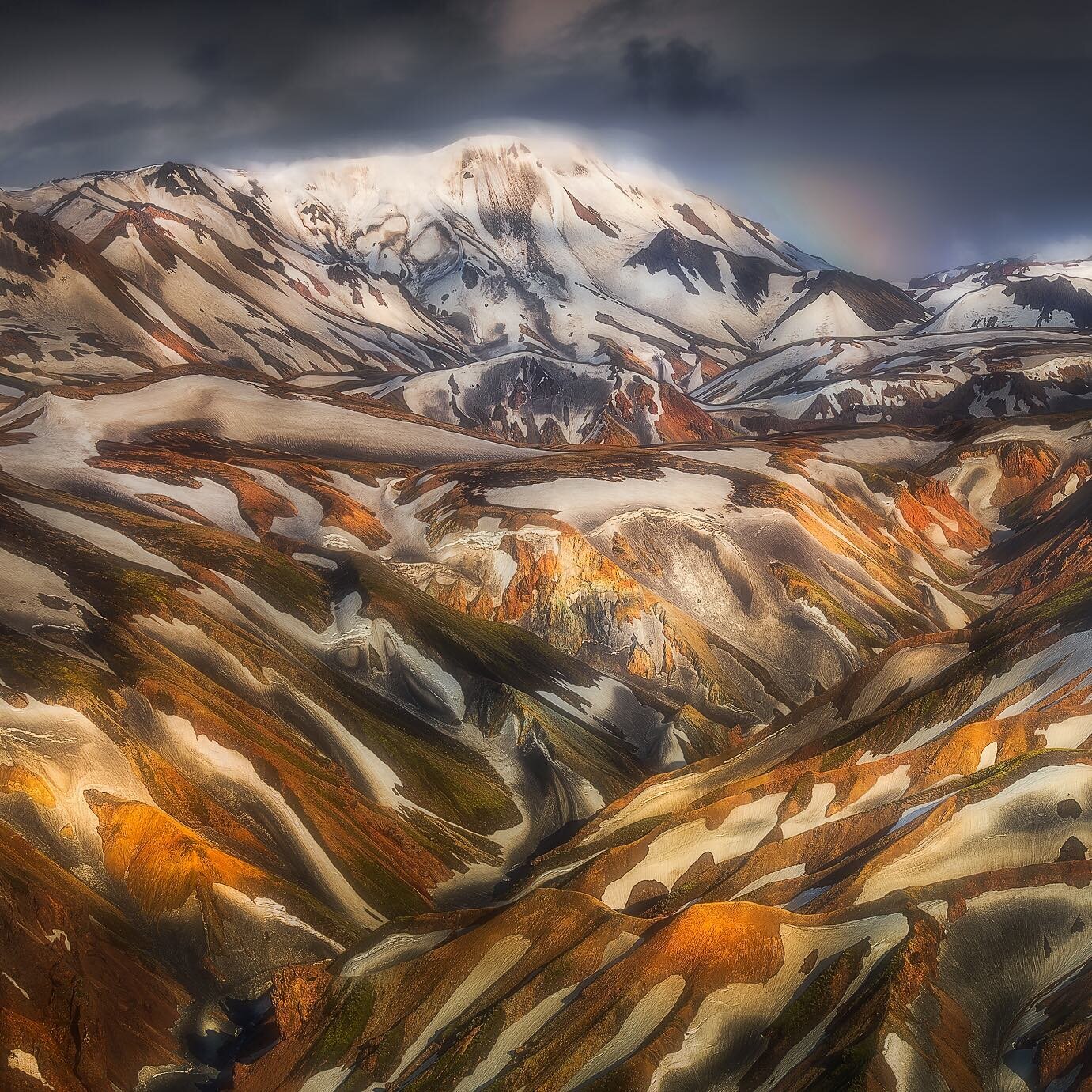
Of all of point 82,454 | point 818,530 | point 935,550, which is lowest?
point 935,550

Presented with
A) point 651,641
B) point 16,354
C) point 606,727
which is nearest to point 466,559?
point 651,641

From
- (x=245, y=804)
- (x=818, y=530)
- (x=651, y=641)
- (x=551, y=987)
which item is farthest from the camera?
(x=818, y=530)

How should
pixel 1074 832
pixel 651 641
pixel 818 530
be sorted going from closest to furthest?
1. pixel 1074 832
2. pixel 651 641
3. pixel 818 530

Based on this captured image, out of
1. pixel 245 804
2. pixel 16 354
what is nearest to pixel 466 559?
pixel 245 804

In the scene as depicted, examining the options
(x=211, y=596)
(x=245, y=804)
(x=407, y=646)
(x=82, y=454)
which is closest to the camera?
(x=245, y=804)

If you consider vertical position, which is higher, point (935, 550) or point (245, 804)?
point (245, 804)

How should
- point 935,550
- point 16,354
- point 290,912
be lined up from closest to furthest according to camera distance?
point 290,912 < point 935,550 < point 16,354

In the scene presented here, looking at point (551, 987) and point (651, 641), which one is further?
point (651, 641)

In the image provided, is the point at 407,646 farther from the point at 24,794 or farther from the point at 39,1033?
the point at 39,1033

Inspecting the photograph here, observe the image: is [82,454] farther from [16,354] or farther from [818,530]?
[16,354]
